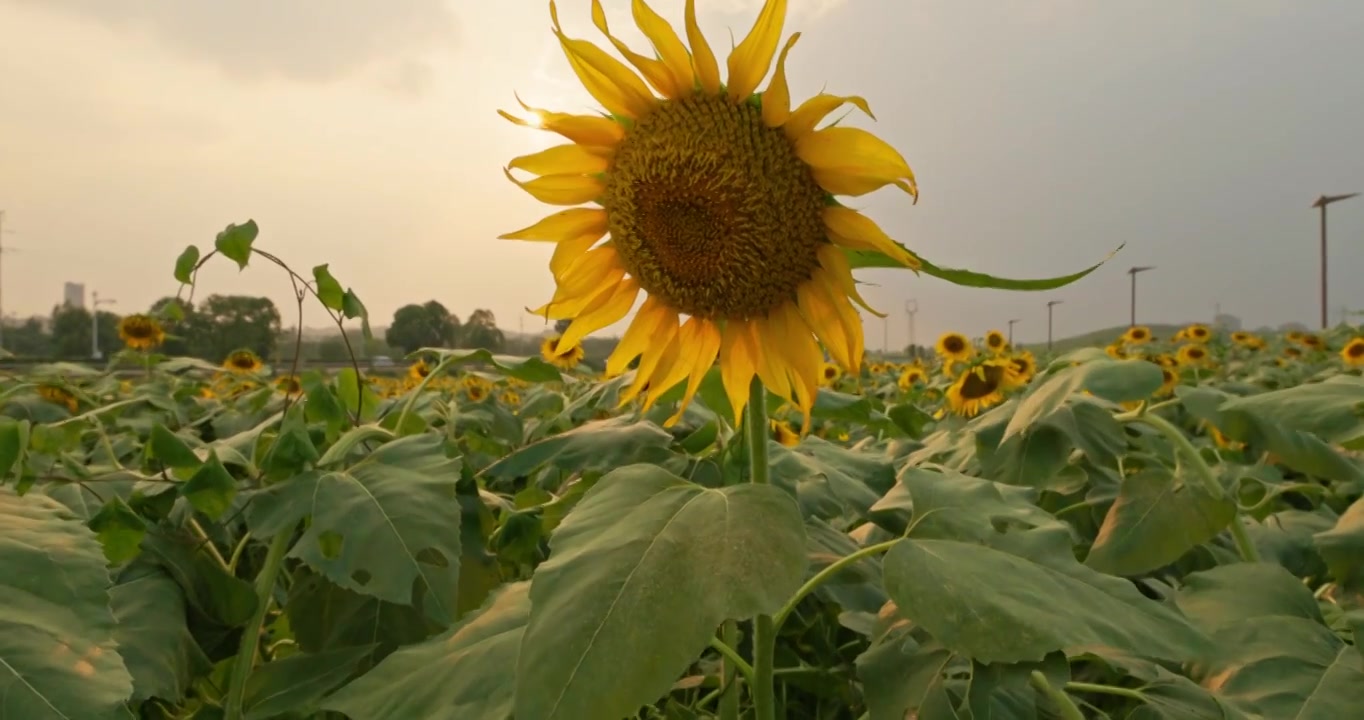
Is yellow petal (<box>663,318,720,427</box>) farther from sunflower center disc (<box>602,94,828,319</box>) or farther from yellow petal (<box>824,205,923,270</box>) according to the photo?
yellow petal (<box>824,205,923,270</box>)

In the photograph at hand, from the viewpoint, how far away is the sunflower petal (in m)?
1.36

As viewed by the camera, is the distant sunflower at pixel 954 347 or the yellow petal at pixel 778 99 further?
the distant sunflower at pixel 954 347

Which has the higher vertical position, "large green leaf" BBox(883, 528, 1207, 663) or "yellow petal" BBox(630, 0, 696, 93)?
"yellow petal" BBox(630, 0, 696, 93)

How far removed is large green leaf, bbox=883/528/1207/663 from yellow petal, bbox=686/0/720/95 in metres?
0.70

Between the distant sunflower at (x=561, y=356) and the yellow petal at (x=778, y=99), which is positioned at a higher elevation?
the yellow petal at (x=778, y=99)

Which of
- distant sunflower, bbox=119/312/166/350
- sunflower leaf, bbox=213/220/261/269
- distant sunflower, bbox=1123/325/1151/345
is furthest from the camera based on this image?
distant sunflower, bbox=1123/325/1151/345

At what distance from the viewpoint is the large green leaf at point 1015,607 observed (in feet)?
2.75

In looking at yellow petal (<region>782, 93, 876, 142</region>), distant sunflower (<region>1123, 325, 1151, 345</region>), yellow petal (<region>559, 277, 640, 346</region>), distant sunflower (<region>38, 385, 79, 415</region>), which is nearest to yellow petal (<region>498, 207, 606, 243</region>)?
yellow petal (<region>559, 277, 640, 346</region>)

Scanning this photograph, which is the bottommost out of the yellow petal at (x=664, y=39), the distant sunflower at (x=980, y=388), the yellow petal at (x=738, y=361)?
the distant sunflower at (x=980, y=388)

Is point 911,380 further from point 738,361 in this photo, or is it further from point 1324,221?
point 1324,221

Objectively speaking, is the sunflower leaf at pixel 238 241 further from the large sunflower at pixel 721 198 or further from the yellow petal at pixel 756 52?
the yellow petal at pixel 756 52

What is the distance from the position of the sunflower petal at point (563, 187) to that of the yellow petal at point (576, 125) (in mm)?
70

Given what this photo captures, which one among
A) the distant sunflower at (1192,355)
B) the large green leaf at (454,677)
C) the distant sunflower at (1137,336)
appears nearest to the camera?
the large green leaf at (454,677)

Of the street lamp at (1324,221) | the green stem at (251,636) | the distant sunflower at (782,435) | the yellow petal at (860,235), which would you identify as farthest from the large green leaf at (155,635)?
the street lamp at (1324,221)
